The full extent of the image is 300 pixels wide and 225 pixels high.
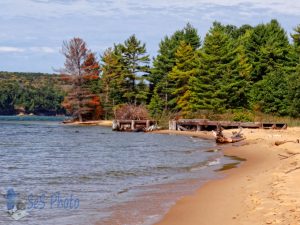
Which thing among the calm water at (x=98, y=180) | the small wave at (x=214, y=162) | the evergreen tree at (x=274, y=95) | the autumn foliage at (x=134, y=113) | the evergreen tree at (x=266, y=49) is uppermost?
the evergreen tree at (x=266, y=49)

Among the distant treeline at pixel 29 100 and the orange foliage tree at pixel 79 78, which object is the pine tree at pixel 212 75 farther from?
the distant treeline at pixel 29 100

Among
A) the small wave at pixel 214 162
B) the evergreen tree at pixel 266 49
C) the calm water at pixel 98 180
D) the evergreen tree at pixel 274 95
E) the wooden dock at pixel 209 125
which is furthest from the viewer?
the evergreen tree at pixel 266 49

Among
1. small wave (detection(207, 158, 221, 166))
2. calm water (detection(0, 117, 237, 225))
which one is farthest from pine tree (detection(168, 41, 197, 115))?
small wave (detection(207, 158, 221, 166))

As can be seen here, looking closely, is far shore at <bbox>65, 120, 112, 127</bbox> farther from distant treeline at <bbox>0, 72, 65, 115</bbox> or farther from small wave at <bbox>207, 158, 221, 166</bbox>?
distant treeline at <bbox>0, 72, 65, 115</bbox>

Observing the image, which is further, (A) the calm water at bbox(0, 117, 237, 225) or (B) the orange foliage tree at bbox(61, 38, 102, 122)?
(B) the orange foliage tree at bbox(61, 38, 102, 122)

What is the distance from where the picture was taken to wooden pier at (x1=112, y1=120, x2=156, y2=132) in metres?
55.5

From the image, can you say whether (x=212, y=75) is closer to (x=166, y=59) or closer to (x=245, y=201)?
(x=166, y=59)

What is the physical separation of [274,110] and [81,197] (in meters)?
42.8

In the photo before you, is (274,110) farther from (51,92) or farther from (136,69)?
(51,92)

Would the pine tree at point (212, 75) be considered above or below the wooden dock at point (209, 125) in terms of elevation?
above

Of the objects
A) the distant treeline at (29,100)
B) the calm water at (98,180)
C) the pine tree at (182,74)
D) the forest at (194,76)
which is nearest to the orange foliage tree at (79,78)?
the forest at (194,76)

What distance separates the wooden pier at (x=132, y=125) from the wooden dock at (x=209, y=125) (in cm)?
309

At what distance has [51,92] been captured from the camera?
151 metres

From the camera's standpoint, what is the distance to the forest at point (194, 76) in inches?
2136
